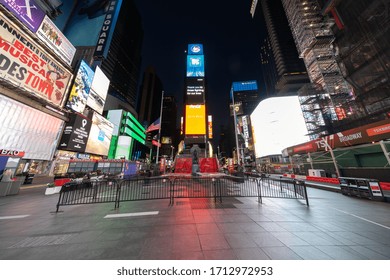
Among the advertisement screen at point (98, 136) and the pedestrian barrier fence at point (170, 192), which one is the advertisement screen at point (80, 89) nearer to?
the advertisement screen at point (98, 136)

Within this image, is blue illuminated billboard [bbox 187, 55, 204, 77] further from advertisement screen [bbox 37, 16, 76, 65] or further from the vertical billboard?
the vertical billboard

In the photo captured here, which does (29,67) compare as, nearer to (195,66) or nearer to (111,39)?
(195,66)

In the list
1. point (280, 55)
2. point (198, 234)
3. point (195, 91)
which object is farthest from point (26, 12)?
point (280, 55)

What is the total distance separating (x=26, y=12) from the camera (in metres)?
→ 18.6

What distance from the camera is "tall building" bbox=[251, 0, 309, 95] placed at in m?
66.9

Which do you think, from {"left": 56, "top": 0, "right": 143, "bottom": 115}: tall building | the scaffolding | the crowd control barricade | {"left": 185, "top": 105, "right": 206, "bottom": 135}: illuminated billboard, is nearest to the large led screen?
the scaffolding

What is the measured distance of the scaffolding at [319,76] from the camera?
25319 millimetres

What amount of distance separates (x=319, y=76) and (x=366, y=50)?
13.3 meters

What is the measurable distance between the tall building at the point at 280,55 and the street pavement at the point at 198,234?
79.1m

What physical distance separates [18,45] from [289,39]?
10082 centimetres

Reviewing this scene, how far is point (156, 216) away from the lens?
5363mm

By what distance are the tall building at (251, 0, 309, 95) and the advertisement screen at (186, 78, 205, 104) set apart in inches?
2098

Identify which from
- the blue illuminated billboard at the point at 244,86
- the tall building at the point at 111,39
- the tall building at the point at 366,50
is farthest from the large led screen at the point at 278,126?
the tall building at the point at 111,39
